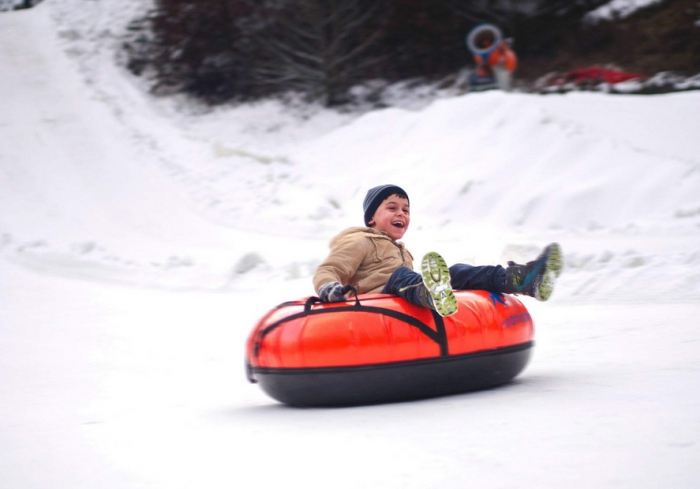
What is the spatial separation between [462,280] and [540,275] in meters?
0.43

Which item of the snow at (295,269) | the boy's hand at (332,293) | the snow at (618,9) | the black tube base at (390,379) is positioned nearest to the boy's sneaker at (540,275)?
the black tube base at (390,379)

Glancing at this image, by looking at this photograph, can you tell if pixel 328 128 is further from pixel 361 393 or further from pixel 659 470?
pixel 659 470

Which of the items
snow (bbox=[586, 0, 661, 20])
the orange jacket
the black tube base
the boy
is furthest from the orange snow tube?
snow (bbox=[586, 0, 661, 20])

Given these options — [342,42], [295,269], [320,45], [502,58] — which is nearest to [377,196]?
[295,269]

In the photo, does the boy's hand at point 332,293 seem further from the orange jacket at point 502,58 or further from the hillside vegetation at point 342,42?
the hillside vegetation at point 342,42

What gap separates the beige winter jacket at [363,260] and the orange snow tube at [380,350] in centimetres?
26

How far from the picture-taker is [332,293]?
10.1ft

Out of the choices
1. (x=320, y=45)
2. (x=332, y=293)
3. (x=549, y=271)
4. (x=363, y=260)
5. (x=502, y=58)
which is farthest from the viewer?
(x=320, y=45)

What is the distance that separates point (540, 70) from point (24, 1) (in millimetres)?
14094

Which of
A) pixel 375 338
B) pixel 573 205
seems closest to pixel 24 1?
pixel 573 205

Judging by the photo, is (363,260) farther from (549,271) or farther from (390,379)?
(549,271)

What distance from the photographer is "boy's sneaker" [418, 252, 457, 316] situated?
9.25ft

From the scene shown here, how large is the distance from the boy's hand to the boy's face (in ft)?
2.10

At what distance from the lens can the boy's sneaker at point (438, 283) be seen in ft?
9.25
